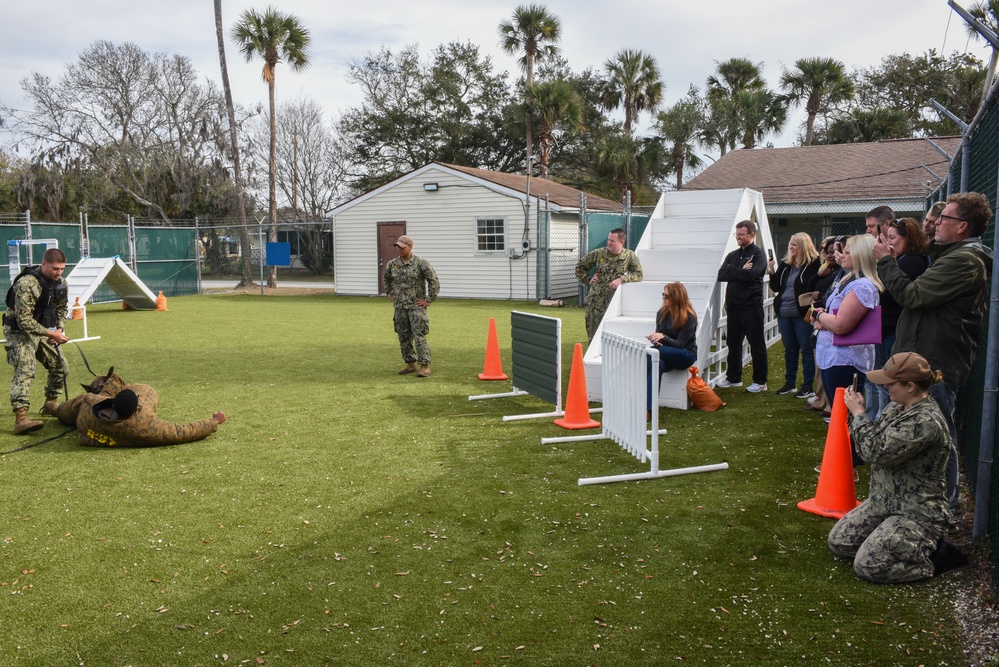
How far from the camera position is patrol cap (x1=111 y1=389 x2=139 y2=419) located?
6.59m

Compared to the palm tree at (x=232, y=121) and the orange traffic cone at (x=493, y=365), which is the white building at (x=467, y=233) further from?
the orange traffic cone at (x=493, y=365)

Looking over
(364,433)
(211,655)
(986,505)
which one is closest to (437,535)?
(211,655)

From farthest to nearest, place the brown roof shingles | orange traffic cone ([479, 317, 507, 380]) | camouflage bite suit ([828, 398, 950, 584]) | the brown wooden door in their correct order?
the brown wooden door
the brown roof shingles
orange traffic cone ([479, 317, 507, 380])
camouflage bite suit ([828, 398, 950, 584])

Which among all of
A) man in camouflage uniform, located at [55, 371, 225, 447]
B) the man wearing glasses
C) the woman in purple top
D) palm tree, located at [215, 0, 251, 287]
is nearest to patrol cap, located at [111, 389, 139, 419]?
man in camouflage uniform, located at [55, 371, 225, 447]

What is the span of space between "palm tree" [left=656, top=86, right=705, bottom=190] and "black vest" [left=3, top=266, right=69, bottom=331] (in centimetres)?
3430

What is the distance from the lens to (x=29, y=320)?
7340 millimetres

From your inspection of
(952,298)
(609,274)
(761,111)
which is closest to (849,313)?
(952,298)

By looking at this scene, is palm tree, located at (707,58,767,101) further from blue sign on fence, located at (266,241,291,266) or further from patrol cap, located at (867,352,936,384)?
patrol cap, located at (867,352,936,384)

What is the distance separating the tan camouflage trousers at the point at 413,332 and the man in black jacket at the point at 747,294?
3700mm

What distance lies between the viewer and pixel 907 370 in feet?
12.9

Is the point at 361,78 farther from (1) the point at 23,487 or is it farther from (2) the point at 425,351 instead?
(1) the point at 23,487

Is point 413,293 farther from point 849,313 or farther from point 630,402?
point 849,313

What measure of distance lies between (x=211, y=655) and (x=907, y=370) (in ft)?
11.7

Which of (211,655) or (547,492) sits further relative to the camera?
(547,492)
